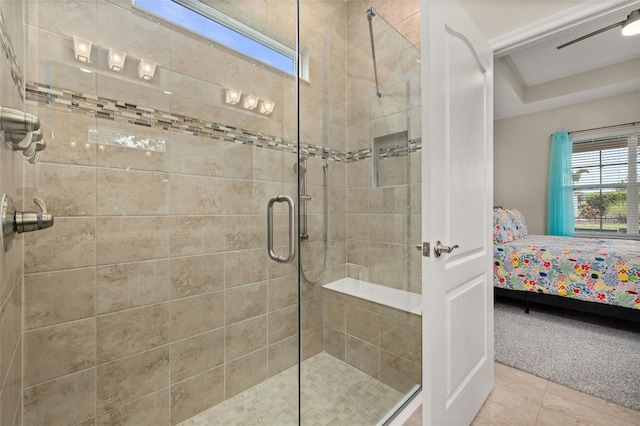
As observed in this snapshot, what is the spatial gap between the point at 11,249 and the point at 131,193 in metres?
0.56

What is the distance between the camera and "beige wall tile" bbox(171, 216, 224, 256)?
57.0 inches

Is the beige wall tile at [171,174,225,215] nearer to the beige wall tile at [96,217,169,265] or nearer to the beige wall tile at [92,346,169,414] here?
the beige wall tile at [96,217,169,265]

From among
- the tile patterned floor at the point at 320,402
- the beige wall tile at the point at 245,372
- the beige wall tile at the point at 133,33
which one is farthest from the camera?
the beige wall tile at the point at 245,372

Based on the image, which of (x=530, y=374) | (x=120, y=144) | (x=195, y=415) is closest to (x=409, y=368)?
(x=530, y=374)

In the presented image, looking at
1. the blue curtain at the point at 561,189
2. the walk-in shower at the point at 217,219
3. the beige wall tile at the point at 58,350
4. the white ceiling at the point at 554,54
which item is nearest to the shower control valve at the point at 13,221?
the walk-in shower at the point at 217,219

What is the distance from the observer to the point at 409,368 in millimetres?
1590

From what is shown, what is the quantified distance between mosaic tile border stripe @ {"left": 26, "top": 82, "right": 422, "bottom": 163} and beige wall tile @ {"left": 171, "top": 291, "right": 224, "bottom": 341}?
2.96ft

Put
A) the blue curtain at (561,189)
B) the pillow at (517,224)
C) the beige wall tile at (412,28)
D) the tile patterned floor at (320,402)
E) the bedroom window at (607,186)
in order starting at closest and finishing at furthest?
the tile patterned floor at (320,402) < the beige wall tile at (412,28) < the pillow at (517,224) < the bedroom window at (607,186) < the blue curtain at (561,189)

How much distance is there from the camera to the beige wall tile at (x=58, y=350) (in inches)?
42.4

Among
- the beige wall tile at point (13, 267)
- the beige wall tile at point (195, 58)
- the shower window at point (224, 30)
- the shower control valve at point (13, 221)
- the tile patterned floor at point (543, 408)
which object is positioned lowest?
the tile patterned floor at point (543, 408)

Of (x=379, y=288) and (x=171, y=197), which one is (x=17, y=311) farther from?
(x=379, y=288)

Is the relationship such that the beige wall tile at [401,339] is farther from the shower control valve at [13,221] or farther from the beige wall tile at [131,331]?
the shower control valve at [13,221]

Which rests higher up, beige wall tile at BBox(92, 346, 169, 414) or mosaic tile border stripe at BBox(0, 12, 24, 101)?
mosaic tile border stripe at BBox(0, 12, 24, 101)

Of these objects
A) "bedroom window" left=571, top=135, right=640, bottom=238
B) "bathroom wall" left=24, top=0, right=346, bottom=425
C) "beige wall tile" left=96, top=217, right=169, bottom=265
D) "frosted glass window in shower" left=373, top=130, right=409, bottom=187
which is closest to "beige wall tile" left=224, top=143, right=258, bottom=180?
"bathroom wall" left=24, top=0, right=346, bottom=425
